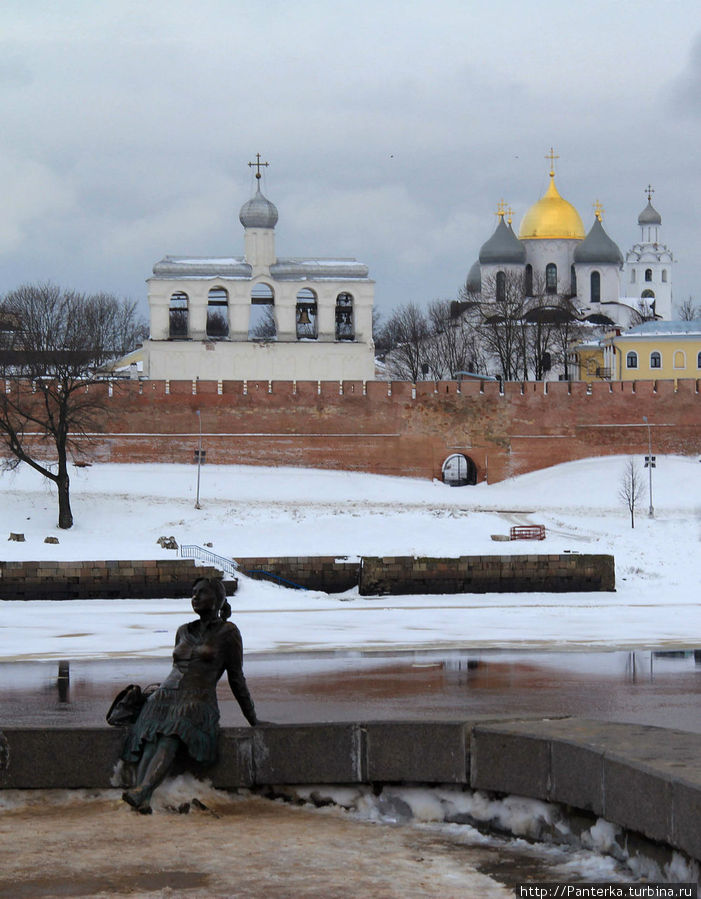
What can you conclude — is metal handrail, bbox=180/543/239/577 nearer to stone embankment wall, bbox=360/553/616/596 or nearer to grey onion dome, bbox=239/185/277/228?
stone embankment wall, bbox=360/553/616/596

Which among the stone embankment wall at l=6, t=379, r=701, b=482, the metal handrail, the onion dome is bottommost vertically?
the metal handrail

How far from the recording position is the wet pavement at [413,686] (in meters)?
9.16

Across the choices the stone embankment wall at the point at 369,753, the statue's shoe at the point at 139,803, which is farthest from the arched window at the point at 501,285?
the statue's shoe at the point at 139,803

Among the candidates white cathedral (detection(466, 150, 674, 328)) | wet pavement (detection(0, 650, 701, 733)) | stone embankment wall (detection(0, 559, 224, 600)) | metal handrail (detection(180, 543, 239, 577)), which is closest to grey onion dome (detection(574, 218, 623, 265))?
white cathedral (detection(466, 150, 674, 328))

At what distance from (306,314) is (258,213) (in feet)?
10.6

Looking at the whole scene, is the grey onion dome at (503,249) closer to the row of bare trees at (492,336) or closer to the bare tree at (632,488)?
the row of bare trees at (492,336)

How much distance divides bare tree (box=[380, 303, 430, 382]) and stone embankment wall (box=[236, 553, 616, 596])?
2735 centimetres

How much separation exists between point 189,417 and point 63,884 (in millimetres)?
31079

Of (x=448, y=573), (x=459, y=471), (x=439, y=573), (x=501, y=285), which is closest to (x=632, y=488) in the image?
(x=459, y=471)

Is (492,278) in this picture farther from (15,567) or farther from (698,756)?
(698,756)

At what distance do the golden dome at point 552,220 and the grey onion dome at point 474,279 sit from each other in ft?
8.08

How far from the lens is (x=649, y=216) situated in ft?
215

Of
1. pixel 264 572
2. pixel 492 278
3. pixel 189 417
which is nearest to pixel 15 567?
pixel 264 572

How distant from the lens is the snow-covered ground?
15.7m
